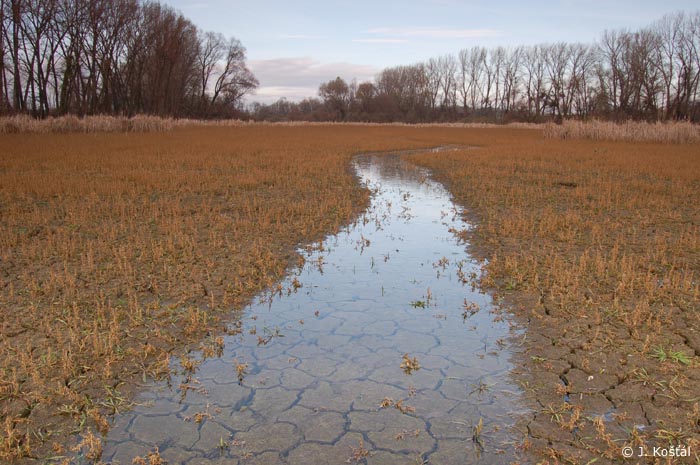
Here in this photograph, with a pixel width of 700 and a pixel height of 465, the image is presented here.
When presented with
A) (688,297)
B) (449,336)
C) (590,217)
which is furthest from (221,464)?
(590,217)

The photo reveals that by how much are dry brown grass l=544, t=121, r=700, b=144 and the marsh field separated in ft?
74.6

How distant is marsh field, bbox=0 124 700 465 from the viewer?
11.2ft

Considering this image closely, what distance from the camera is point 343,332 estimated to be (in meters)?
5.20

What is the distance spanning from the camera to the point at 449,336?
5094 mm

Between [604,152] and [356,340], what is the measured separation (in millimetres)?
23224

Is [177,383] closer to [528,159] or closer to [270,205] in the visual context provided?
[270,205]

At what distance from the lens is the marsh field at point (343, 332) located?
3406 mm

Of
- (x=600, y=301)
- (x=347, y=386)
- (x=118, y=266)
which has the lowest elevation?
(x=347, y=386)

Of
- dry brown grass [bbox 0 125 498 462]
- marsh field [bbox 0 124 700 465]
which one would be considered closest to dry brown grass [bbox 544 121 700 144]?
marsh field [bbox 0 124 700 465]

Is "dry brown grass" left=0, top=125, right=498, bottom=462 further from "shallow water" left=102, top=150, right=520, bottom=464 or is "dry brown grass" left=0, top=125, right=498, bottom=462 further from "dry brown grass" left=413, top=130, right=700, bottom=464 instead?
"dry brown grass" left=413, top=130, right=700, bottom=464

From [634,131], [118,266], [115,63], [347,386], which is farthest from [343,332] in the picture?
[115,63]

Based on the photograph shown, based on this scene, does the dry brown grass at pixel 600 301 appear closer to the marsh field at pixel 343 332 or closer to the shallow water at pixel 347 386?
the marsh field at pixel 343 332

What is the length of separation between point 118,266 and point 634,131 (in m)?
33.5

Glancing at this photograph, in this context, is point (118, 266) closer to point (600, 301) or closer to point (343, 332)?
point (343, 332)
